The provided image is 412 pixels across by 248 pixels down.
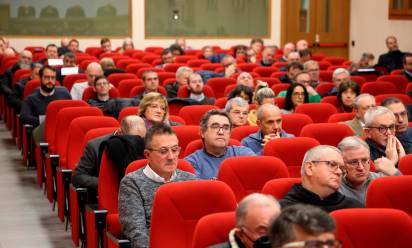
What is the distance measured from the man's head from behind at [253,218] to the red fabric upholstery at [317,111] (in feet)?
17.1

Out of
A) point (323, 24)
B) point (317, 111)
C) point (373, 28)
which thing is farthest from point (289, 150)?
point (323, 24)

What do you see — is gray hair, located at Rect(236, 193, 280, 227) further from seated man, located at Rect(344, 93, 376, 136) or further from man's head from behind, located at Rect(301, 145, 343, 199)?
seated man, located at Rect(344, 93, 376, 136)

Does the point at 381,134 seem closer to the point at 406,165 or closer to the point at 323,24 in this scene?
the point at 406,165

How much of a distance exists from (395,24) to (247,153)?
40.4 ft

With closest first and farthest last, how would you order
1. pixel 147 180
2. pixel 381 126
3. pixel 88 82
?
pixel 147 180
pixel 381 126
pixel 88 82

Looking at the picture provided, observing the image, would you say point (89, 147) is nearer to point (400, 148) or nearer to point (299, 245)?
point (400, 148)

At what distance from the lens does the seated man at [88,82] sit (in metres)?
11.3

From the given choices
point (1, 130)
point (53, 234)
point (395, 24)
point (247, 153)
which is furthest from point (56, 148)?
point (395, 24)

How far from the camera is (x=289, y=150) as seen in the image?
6418 millimetres

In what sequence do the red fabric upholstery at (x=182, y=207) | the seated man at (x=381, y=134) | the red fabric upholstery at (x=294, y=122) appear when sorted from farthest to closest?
the red fabric upholstery at (x=294, y=122) < the seated man at (x=381, y=134) < the red fabric upholstery at (x=182, y=207)

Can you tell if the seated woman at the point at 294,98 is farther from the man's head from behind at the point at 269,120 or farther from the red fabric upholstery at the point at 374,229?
the red fabric upholstery at the point at 374,229

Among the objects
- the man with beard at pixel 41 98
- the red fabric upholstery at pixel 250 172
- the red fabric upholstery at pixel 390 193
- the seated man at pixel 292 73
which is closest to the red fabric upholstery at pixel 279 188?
the red fabric upholstery at pixel 390 193

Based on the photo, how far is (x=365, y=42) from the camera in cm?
1969

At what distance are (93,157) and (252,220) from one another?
2.99 metres
